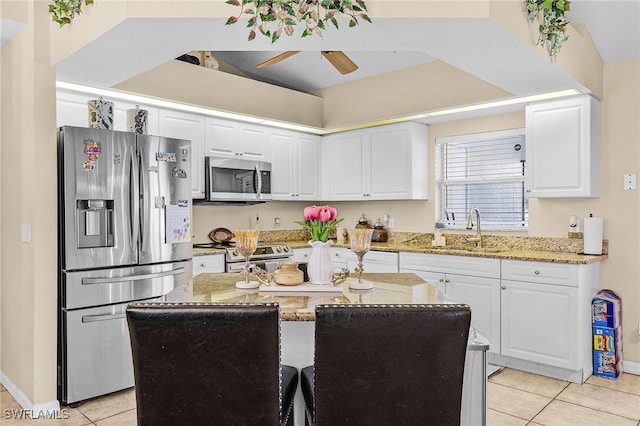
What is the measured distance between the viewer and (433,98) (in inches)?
176

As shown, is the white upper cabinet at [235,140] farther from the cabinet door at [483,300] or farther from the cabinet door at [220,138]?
the cabinet door at [483,300]

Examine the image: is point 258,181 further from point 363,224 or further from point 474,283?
point 474,283

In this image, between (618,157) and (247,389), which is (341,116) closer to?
(618,157)

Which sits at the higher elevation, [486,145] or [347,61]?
[347,61]

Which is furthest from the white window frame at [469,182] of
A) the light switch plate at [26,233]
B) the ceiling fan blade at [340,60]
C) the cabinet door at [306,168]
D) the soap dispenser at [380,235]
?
the light switch plate at [26,233]

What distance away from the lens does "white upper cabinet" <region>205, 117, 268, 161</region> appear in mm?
4426

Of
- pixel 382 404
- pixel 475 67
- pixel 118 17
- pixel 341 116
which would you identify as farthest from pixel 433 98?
pixel 382 404

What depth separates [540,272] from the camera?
356 cm

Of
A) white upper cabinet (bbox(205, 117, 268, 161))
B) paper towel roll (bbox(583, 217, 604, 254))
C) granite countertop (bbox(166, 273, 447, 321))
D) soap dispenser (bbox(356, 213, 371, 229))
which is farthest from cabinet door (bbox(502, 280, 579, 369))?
white upper cabinet (bbox(205, 117, 268, 161))

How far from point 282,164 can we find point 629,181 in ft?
10.4

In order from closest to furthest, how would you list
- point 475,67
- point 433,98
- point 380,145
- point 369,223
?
point 475,67, point 433,98, point 380,145, point 369,223

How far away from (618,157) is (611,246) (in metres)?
0.71

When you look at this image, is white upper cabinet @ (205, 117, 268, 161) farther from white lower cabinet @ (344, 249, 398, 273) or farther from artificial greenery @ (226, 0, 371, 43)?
artificial greenery @ (226, 0, 371, 43)

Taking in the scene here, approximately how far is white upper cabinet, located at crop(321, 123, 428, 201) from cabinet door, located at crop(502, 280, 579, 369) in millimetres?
1494
